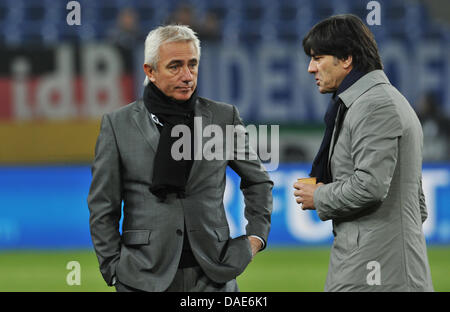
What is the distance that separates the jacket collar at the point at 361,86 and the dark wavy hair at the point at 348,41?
0.11 ft

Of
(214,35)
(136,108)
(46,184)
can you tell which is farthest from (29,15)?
(136,108)

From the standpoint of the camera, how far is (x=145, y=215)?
2.58 meters

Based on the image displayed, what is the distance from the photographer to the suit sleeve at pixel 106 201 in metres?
2.58

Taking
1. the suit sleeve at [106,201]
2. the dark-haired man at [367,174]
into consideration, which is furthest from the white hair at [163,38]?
the dark-haired man at [367,174]

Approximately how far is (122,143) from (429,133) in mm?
6718

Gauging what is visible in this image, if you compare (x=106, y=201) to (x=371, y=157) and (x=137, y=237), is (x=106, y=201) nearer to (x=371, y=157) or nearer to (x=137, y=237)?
(x=137, y=237)

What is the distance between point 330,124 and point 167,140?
57 cm

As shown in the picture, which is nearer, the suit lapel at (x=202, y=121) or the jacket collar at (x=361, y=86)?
the jacket collar at (x=361, y=86)

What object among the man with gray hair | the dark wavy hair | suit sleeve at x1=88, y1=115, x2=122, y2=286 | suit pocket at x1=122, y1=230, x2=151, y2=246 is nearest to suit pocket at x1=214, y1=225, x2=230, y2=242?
the man with gray hair

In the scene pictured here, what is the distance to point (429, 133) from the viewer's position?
28.7 ft

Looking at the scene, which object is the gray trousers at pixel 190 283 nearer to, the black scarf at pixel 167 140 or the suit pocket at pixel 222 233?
the suit pocket at pixel 222 233

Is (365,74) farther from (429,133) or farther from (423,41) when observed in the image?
(423,41)

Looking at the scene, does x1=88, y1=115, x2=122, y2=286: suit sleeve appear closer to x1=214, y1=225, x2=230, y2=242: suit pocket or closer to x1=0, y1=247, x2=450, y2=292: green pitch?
x1=214, y1=225, x2=230, y2=242: suit pocket

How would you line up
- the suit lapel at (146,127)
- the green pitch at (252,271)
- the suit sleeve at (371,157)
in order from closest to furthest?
the suit sleeve at (371,157) < the suit lapel at (146,127) < the green pitch at (252,271)
